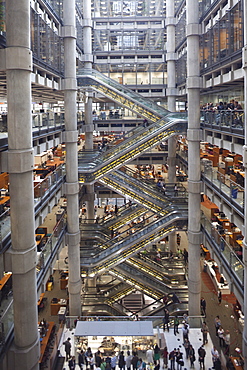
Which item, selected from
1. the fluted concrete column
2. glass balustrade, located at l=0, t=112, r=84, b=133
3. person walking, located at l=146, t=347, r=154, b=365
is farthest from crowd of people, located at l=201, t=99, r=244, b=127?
the fluted concrete column

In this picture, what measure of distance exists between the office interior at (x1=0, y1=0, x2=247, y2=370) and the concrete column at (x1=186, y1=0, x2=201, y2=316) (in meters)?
0.07

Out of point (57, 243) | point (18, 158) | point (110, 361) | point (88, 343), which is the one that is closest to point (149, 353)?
point (110, 361)

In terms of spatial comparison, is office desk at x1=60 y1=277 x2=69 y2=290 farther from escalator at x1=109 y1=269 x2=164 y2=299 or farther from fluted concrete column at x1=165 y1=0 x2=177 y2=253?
fluted concrete column at x1=165 y1=0 x2=177 y2=253

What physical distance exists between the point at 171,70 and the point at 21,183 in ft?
87.5

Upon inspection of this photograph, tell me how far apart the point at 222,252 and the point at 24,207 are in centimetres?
1065

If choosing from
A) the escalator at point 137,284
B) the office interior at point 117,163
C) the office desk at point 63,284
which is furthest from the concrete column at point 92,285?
the escalator at point 137,284

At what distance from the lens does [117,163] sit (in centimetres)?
2566

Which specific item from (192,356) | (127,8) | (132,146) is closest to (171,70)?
(127,8)

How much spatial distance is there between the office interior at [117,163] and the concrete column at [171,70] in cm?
10

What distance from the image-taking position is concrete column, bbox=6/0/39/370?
38.2 ft

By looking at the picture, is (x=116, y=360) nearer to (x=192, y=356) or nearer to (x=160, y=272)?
(x=192, y=356)

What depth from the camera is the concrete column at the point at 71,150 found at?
2250cm

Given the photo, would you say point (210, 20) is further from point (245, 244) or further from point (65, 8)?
point (245, 244)

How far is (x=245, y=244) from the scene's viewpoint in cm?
1398
